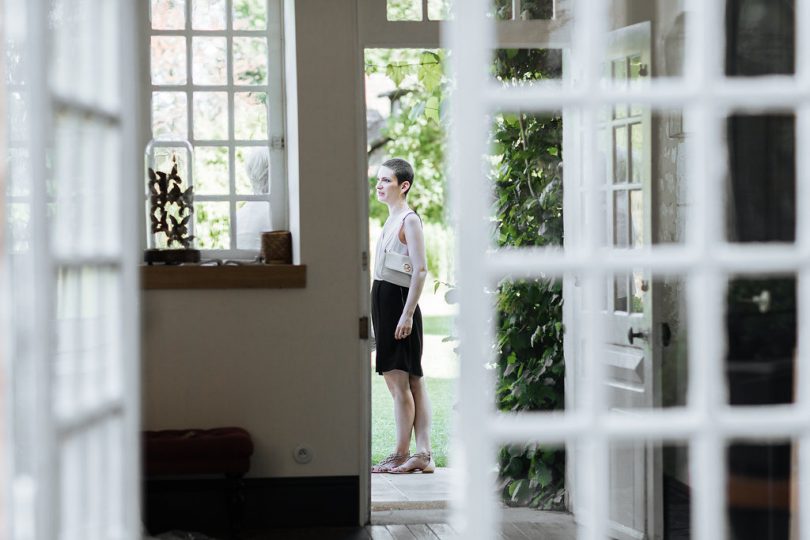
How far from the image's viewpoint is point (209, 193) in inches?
209

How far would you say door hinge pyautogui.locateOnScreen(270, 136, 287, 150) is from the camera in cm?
532

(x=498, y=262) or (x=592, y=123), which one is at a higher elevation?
(x=592, y=123)

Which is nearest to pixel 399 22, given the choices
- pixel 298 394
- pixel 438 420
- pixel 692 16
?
pixel 298 394

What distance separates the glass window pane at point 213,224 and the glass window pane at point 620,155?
1.88 metres

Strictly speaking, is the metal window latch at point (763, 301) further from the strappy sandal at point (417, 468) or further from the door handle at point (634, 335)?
the strappy sandal at point (417, 468)

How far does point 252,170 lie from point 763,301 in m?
3.56

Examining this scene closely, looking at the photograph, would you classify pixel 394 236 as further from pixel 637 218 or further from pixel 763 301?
pixel 763 301

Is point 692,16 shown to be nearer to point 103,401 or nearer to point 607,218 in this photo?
point 103,401

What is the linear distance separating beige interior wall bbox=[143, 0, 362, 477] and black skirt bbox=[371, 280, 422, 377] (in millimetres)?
932

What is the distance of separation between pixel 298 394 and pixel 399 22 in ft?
5.83

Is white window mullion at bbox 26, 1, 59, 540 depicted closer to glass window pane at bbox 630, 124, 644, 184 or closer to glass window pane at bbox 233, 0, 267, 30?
glass window pane at bbox 630, 124, 644, 184

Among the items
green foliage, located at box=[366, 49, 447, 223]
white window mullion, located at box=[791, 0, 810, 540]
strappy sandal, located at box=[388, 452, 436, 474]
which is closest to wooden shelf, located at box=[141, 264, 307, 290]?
strappy sandal, located at box=[388, 452, 436, 474]

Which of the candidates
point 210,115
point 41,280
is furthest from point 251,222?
point 41,280

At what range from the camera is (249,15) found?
17.3 ft
